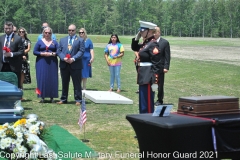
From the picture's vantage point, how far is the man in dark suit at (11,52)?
11.5m

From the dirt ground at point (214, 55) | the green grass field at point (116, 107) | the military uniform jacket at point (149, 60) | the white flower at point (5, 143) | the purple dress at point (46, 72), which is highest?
the military uniform jacket at point (149, 60)

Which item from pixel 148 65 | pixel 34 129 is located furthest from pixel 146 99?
pixel 34 129

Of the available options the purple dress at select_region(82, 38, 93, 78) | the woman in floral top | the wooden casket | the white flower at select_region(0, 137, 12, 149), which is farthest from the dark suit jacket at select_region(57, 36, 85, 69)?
the white flower at select_region(0, 137, 12, 149)

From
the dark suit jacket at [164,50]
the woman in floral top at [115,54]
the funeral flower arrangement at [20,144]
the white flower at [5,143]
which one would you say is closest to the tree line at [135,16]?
the woman in floral top at [115,54]

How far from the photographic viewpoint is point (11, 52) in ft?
37.9

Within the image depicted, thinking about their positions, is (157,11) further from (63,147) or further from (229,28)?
(63,147)

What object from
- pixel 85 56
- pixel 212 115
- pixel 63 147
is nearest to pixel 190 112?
pixel 212 115

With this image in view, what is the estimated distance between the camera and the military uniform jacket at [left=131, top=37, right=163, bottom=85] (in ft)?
28.0

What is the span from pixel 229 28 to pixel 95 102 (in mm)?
122819

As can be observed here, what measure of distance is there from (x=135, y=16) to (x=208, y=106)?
141133 millimetres

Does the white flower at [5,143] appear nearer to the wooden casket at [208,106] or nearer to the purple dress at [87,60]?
the wooden casket at [208,106]

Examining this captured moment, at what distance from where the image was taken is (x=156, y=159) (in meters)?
5.90

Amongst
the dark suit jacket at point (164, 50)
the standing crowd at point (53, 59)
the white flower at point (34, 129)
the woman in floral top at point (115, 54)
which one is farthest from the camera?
the woman in floral top at point (115, 54)

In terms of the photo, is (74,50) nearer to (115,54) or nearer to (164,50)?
(164,50)
